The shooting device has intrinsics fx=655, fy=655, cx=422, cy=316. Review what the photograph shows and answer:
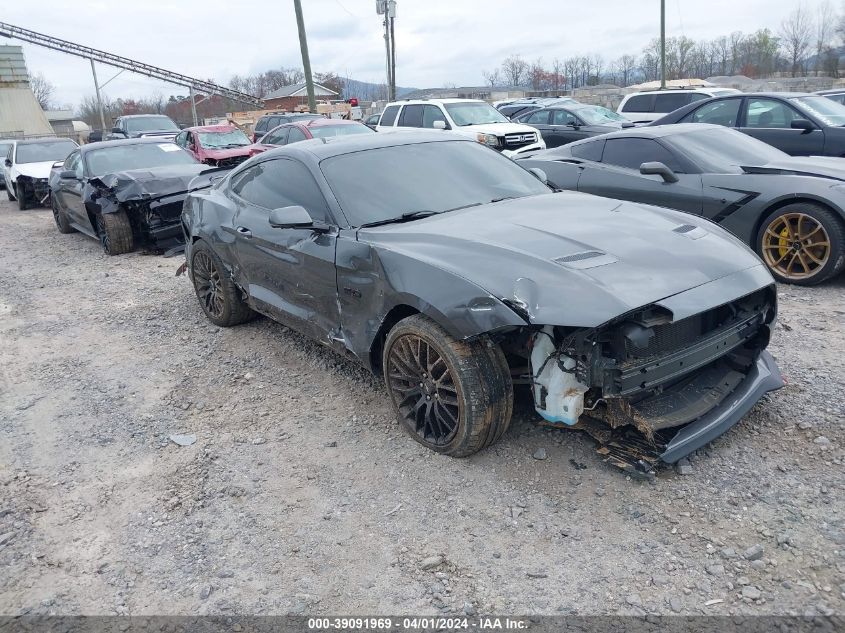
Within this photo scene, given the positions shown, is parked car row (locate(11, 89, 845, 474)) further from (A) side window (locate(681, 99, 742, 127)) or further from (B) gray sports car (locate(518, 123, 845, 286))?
(A) side window (locate(681, 99, 742, 127))

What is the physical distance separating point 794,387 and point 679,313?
1609 millimetres

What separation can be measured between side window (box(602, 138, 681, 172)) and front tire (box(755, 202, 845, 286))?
111 cm

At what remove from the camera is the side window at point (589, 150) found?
289 inches

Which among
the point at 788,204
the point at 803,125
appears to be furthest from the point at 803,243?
the point at 803,125

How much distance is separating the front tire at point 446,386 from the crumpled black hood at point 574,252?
0.36 metres

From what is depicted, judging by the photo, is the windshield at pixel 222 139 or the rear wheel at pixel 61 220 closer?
the rear wheel at pixel 61 220

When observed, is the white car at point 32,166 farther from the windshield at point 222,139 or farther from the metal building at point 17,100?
the metal building at point 17,100

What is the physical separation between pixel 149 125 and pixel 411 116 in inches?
475

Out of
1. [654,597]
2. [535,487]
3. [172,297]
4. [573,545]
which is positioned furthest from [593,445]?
[172,297]

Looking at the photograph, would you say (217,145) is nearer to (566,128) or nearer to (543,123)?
(543,123)

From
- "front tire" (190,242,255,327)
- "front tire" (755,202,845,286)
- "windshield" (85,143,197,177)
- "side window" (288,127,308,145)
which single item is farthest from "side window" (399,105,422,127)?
"front tire" (755,202,845,286)

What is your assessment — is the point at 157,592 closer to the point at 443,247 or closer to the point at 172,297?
the point at 443,247

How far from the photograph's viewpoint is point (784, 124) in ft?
30.0

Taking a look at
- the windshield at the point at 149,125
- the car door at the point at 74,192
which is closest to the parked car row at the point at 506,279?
the car door at the point at 74,192
